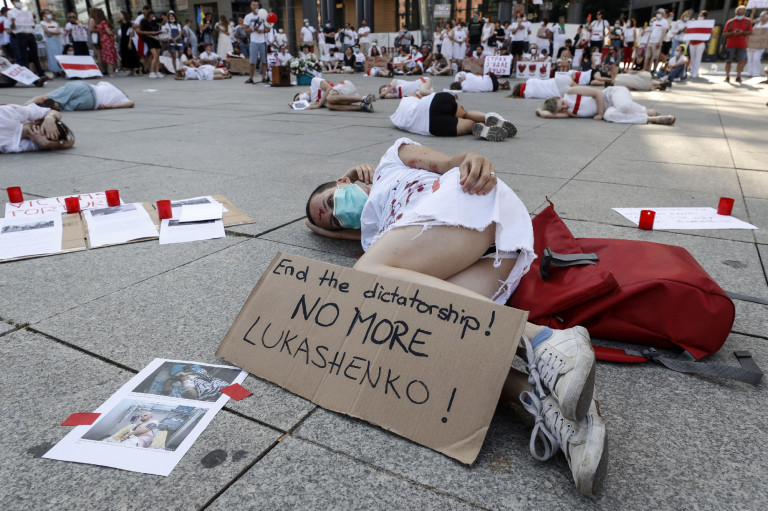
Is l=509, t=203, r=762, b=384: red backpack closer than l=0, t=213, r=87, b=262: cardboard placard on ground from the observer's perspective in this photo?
Yes

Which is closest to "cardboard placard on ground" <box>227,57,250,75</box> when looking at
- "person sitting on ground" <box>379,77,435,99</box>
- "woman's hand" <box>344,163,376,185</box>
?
"person sitting on ground" <box>379,77,435,99</box>

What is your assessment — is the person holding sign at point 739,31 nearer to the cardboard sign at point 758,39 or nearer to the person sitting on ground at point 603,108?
the cardboard sign at point 758,39

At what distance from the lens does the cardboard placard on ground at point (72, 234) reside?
2822mm

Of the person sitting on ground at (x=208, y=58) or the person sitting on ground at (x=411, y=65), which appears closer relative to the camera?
the person sitting on ground at (x=411, y=65)

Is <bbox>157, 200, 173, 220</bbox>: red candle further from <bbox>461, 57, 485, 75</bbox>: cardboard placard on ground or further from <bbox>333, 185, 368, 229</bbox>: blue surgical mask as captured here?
<bbox>461, 57, 485, 75</bbox>: cardboard placard on ground

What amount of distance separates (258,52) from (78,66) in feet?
17.3

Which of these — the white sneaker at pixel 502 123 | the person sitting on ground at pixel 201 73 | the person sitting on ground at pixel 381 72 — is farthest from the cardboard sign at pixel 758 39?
the person sitting on ground at pixel 201 73

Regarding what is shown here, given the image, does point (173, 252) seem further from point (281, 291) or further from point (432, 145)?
point (432, 145)

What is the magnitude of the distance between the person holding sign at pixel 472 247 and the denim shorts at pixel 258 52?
13968mm

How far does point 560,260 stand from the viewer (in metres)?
2.05

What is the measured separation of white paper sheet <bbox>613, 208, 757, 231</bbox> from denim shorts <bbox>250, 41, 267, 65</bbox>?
14035 mm

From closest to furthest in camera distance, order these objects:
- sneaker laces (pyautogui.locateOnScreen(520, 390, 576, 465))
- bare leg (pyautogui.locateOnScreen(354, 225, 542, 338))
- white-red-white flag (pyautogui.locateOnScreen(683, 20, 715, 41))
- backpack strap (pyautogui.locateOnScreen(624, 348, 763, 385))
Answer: sneaker laces (pyautogui.locateOnScreen(520, 390, 576, 465))
backpack strap (pyautogui.locateOnScreen(624, 348, 763, 385))
bare leg (pyautogui.locateOnScreen(354, 225, 542, 338))
white-red-white flag (pyautogui.locateOnScreen(683, 20, 715, 41))

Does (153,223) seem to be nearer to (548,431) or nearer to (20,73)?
(548,431)

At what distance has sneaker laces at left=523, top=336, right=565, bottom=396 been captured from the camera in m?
1.40
